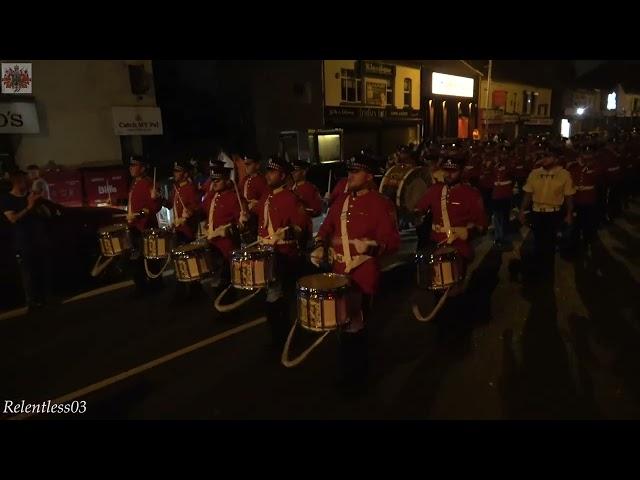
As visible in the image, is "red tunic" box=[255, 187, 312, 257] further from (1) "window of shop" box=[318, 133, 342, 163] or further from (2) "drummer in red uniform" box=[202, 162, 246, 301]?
(1) "window of shop" box=[318, 133, 342, 163]

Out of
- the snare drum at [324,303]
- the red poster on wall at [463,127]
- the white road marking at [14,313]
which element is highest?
the red poster on wall at [463,127]

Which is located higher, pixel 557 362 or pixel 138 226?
pixel 138 226

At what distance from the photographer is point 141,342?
561 cm

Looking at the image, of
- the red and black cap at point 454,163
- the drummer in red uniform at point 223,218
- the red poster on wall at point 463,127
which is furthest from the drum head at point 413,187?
the red poster on wall at point 463,127

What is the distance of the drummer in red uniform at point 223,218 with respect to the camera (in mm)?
5992

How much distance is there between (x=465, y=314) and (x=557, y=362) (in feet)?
4.09

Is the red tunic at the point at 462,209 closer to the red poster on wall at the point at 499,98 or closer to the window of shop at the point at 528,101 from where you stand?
the red poster on wall at the point at 499,98

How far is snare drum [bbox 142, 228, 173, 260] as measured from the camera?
6.25 m

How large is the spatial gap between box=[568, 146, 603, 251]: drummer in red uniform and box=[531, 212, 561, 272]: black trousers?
62.3 inches

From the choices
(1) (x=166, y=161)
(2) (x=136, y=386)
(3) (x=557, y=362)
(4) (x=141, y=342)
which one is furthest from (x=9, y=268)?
(1) (x=166, y=161)

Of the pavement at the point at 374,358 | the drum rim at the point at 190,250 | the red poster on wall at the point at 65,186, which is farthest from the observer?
the red poster on wall at the point at 65,186

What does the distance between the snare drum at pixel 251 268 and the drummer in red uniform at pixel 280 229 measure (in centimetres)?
23

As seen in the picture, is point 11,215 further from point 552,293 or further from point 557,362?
point 552,293

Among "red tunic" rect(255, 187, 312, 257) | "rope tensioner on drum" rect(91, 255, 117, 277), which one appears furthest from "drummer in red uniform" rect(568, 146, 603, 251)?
"rope tensioner on drum" rect(91, 255, 117, 277)
